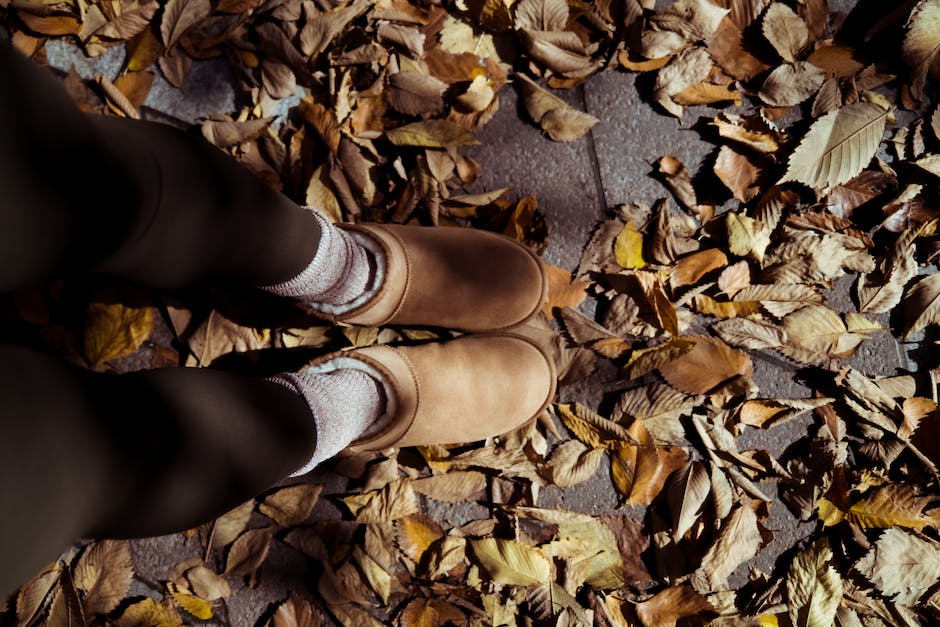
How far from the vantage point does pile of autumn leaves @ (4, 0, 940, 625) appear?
4.15 ft

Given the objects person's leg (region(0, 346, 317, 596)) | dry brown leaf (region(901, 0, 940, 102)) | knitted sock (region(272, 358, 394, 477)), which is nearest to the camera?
person's leg (region(0, 346, 317, 596))

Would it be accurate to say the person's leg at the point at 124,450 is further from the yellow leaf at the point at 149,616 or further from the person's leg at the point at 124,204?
the yellow leaf at the point at 149,616

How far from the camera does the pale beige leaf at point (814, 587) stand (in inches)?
48.9

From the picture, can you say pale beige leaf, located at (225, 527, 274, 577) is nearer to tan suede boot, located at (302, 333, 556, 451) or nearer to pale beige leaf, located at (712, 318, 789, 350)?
tan suede boot, located at (302, 333, 556, 451)

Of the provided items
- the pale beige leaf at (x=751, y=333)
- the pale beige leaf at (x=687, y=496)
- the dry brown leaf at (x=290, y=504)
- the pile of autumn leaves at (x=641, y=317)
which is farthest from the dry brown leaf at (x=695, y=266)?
the dry brown leaf at (x=290, y=504)

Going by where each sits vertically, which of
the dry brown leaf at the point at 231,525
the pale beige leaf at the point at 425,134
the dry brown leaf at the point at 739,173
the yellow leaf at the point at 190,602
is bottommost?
the yellow leaf at the point at 190,602

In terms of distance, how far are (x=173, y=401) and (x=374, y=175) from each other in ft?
2.48

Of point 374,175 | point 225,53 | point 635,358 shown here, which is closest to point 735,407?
point 635,358

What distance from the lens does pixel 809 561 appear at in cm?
129

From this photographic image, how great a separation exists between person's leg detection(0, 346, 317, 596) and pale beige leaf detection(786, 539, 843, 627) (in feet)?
3.34

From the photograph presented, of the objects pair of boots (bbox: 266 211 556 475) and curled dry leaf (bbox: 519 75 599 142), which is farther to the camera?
curled dry leaf (bbox: 519 75 599 142)

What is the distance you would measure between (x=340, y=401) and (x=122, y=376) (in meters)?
0.37

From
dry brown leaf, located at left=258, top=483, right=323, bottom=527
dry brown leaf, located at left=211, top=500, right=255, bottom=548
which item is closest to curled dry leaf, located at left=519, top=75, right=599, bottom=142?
dry brown leaf, located at left=258, top=483, right=323, bottom=527

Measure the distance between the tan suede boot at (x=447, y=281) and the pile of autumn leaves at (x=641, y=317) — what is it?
0.11 m
